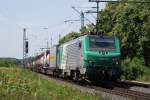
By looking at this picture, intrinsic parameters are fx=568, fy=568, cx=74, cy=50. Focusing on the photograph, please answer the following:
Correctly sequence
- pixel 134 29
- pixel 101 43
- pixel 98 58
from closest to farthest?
1. pixel 98 58
2. pixel 101 43
3. pixel 134 29

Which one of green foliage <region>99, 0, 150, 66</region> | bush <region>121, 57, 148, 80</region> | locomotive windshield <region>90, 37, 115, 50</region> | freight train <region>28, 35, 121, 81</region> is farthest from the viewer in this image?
green foliage <region>99, 0, 150, 66</region>

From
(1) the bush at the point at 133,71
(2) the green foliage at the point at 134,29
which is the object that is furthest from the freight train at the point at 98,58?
(2) the green foliage at the point at 134,29

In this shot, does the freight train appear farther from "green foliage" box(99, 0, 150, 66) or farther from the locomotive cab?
"green foliage" box(99, 0, 150, 66)

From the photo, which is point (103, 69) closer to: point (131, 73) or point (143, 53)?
point (131, 73)

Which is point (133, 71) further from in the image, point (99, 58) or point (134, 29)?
point (99, 58)

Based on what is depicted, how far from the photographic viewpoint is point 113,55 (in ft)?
108

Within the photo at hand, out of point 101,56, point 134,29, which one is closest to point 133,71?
point 134,29

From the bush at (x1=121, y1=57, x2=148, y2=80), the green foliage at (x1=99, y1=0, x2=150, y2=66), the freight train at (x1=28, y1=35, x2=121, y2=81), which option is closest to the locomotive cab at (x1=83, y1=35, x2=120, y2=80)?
the freight train at (x1=28, y1=35, x2=121, y2=81)

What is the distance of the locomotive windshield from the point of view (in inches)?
1315

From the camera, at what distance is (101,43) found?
33.4 meters

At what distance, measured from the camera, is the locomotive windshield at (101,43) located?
110 ft

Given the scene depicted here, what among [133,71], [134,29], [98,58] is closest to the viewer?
[98,58]

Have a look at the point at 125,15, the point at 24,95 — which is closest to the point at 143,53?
the point at 125,15

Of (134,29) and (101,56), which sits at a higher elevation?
(134,29)
